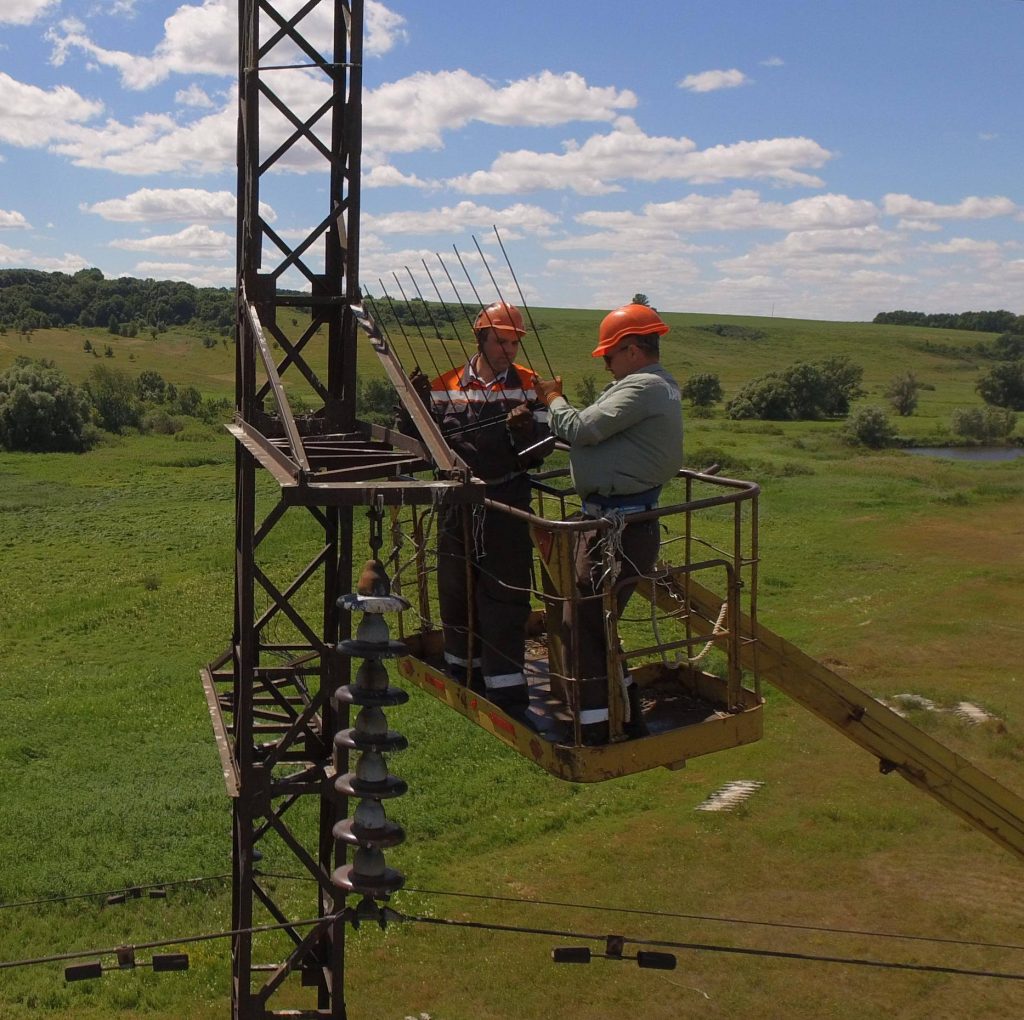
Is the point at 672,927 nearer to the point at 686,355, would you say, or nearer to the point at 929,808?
the point at 929,808

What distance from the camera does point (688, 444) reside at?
204ft

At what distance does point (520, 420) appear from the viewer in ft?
25.6

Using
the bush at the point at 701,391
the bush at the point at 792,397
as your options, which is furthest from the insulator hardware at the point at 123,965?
the bush at the point at 701,391

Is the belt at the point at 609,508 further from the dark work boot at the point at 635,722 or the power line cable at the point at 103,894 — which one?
the power line cable at the point at 103,894

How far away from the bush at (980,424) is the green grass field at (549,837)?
3958cm

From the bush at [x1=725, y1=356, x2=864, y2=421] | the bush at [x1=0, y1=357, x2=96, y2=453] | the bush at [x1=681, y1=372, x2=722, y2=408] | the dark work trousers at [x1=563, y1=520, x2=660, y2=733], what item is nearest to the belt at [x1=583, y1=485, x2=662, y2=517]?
the dark work trousers at [x1=563, y1=520, x2=660, y2=733]

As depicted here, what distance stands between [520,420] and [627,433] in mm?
775

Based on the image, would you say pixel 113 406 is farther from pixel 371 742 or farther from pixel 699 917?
pixel 371 742

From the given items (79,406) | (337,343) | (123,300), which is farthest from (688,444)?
(123,300)

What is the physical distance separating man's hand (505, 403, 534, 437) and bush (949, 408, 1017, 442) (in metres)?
71.0

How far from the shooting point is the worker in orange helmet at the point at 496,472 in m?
8.16

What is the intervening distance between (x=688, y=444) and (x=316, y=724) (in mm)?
54251

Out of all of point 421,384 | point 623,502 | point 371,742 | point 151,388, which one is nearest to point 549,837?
point 421,384

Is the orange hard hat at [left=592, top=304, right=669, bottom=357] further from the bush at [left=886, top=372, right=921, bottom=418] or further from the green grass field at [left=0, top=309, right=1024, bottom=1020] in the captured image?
the bush at [left=886, top=372, right=921, bottom=418]
